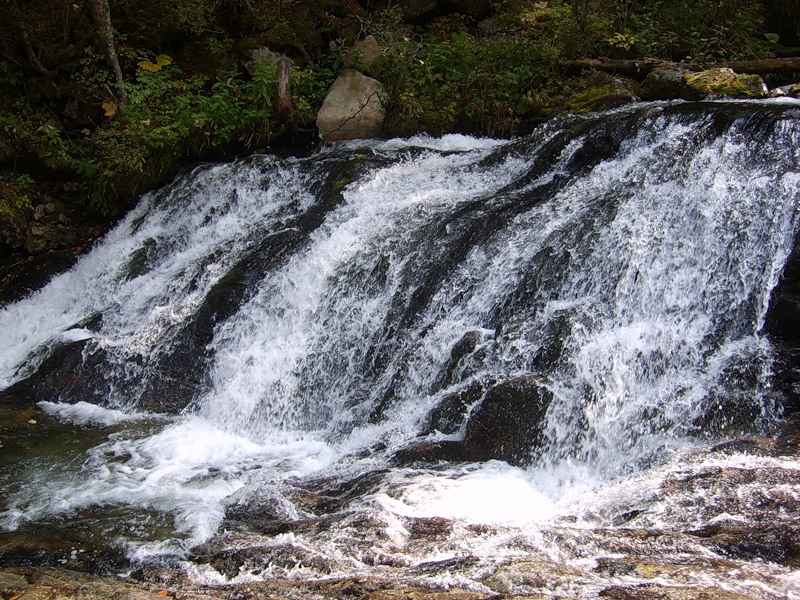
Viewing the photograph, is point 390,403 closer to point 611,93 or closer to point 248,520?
point 248,520

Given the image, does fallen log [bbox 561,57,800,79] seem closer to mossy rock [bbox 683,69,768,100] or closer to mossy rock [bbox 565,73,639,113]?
mossy rock [bbox 565,73,639,113]

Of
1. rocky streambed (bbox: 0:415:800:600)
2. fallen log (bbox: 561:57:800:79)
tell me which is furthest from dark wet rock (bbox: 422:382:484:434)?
fallen log (bbox: 561:57:800:79)

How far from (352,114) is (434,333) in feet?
17.4

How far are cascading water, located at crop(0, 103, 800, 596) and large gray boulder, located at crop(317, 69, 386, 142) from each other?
159cm

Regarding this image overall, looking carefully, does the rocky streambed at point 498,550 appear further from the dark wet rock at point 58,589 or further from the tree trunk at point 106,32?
the tree trunk at point 106,32

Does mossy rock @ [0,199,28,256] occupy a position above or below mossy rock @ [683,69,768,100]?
below

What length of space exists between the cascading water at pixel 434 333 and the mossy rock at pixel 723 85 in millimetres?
1222

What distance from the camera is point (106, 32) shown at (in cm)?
1009

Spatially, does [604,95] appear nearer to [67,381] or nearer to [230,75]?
[230,75]

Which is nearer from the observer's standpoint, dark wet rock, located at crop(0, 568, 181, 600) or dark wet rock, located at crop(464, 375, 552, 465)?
dark wet rock, located at crop(0, 568, 181, 600)

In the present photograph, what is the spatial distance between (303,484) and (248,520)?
69 centimetres

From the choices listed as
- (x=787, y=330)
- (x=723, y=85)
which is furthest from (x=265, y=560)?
(x=723, y=85)

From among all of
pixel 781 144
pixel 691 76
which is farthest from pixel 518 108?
pixel 781 144

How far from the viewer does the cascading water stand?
5.36 metres
